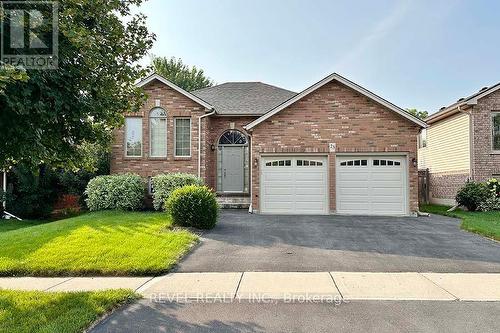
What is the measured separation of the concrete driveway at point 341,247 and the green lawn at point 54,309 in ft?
5.90

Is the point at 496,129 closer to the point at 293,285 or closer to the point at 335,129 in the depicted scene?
the point at 335,129

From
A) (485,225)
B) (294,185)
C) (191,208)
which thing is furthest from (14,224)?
(485,225)

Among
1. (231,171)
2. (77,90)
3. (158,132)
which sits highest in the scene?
(158,132)

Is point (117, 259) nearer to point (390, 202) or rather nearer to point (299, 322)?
point (299, 322)

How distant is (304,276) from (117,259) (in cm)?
355

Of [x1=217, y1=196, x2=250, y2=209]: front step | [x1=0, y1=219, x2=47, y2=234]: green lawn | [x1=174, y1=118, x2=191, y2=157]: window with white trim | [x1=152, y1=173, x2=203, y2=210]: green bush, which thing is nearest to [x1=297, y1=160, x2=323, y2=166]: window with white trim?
[x1=217, y1=196, x2=250, y2=209]: front step

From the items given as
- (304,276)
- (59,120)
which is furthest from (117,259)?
(304,276)

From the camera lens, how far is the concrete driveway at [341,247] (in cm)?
662

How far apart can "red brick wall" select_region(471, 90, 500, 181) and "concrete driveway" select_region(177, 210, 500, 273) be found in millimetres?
5585

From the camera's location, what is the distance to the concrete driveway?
21.7ft

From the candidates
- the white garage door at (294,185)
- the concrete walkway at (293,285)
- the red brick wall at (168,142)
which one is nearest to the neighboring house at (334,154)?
the white garage door at (294,185)

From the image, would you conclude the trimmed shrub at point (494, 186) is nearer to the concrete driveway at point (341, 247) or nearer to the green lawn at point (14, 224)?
the concrete driveway at point (341, 247)

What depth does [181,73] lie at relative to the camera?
4244 centimetres

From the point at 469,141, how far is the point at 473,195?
8.71 ft
